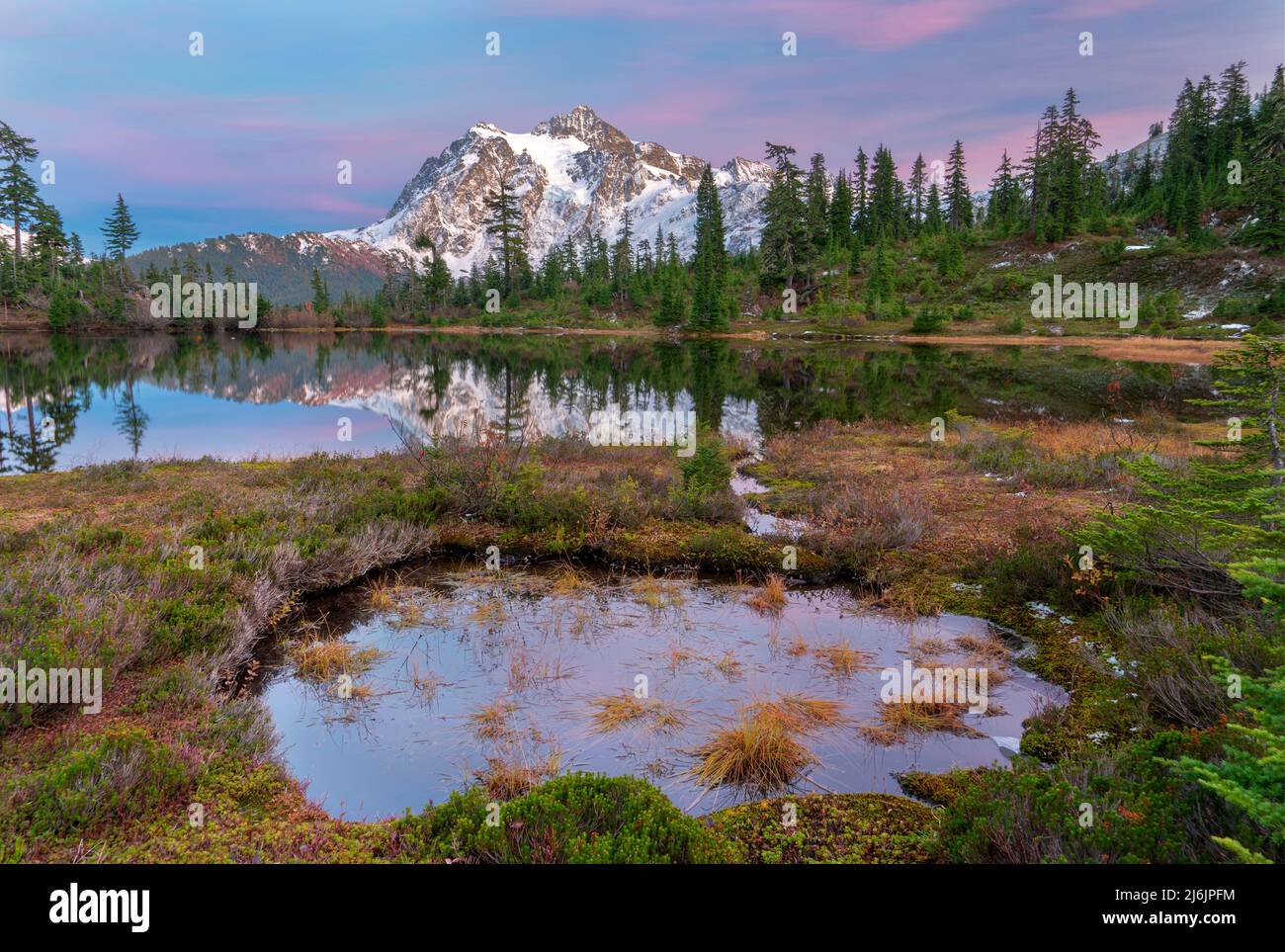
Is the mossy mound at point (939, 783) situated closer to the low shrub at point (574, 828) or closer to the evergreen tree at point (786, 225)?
the low shrub at point (574, 828)

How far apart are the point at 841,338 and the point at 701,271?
23751 mm

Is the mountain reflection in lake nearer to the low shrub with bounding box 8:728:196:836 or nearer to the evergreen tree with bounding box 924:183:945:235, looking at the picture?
the low shrub with bounding box 8:728:196:836

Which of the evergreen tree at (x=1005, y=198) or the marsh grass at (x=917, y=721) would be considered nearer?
the marsh grass at (x=917, y=721)

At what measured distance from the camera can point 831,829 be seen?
18.4 feet

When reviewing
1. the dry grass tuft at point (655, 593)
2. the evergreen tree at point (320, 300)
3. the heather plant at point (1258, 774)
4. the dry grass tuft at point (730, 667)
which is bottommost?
the dry grass tuft at point (730, 667)

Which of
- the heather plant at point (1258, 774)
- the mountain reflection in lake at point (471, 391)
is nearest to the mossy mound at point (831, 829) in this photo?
the heather plant at point (1258, 774)

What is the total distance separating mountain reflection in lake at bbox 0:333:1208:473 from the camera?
26.8 m

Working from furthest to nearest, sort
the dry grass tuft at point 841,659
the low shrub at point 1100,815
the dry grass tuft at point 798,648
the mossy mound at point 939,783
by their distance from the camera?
the dry grass tuft at point 798,648, the dry grass tuft at point 841,659, the mossy mound at point 939,783, the low shrub at point 1100,815

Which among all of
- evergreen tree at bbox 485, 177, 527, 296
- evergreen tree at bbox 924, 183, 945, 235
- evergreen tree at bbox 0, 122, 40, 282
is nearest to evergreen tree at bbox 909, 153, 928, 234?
evergreen tree at bbox 924, 183, 945, 235

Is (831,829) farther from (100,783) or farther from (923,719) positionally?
(100,783)

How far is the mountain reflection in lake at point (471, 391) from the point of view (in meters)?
26.8

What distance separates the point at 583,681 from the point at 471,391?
106 ft

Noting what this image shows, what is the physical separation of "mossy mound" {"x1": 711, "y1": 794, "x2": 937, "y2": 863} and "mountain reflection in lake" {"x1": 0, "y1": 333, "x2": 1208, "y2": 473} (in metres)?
12.2

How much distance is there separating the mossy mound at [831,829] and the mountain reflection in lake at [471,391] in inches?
481
